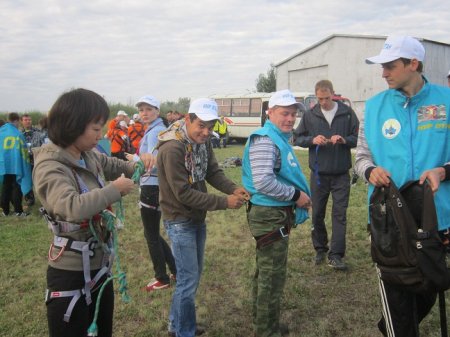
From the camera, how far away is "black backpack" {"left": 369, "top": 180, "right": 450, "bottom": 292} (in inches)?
92.0

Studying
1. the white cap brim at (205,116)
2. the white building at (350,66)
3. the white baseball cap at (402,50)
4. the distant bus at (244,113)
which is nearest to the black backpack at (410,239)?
the white baseball cap at (402,50)

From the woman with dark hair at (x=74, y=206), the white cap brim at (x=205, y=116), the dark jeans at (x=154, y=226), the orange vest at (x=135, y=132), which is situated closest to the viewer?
the woman with dark hair at (x=74, y=206)

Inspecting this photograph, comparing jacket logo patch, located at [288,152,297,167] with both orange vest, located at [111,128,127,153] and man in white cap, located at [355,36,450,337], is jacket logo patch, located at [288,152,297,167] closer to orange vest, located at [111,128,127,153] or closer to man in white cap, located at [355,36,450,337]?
man in white cap, located at [355,36,450,337]

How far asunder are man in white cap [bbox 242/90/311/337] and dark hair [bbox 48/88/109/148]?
4.56 ft

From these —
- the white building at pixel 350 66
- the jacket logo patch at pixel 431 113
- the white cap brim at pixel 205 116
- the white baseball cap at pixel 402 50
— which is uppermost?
the white building at pixel 350 66

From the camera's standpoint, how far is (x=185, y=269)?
10.4ft

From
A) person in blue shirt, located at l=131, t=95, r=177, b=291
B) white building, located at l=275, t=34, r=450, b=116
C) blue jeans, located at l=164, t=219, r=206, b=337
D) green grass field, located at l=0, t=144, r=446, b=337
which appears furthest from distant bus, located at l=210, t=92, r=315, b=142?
blue jeans, located at l=164, t=219, r=206, b=337

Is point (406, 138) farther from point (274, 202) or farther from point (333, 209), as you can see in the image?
point (333, 209)

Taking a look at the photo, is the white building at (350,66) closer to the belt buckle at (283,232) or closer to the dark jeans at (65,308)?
the belt buckle at (283,232)

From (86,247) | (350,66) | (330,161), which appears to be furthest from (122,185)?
(350,66)

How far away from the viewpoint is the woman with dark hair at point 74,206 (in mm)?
2016

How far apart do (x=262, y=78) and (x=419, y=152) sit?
43.3 meters

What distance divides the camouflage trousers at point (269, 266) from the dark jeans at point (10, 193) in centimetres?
651

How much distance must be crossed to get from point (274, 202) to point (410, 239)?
1116mm
